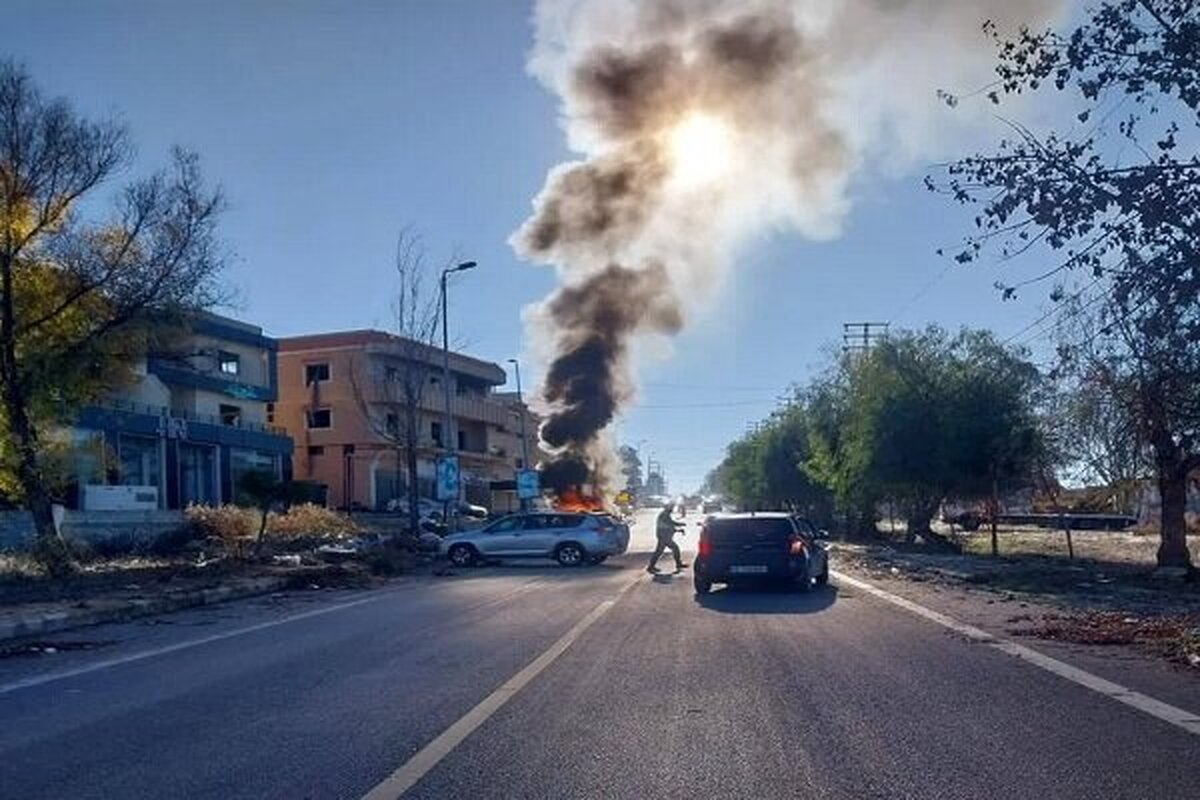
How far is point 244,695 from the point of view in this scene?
9852 mm

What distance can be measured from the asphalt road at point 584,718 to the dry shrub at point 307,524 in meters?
24.2

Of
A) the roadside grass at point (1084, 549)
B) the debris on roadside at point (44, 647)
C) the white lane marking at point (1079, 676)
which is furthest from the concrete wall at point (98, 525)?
the white lane marking at point (1079, 676)

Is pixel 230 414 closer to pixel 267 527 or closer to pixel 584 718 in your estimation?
pixel 267 527

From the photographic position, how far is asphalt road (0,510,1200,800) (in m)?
6.46

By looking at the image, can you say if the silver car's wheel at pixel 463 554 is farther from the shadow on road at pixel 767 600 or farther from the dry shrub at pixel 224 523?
the shadow on road at pixel 767 600

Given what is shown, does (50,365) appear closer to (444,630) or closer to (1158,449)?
(444,630)

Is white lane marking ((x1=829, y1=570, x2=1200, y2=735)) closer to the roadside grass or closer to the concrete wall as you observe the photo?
the roadside grass

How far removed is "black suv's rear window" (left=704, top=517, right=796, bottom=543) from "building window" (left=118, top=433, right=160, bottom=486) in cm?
2921

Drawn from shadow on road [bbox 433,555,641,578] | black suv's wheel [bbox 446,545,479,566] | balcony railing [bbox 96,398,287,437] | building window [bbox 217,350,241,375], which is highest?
building window [bbox 217,350,241,375]

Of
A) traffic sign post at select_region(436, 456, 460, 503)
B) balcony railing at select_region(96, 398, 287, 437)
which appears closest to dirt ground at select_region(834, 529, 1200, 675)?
traffic sign post at select_region(436, 456, 460, 503)

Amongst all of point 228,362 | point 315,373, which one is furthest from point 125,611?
point 315,373

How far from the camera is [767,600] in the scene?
62.9ft

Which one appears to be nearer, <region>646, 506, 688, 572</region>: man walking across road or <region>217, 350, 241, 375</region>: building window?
<region>646, 506, 688, 572</region>: man walking across road

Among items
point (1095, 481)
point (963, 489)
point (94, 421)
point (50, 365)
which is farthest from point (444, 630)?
point (94, 421)
